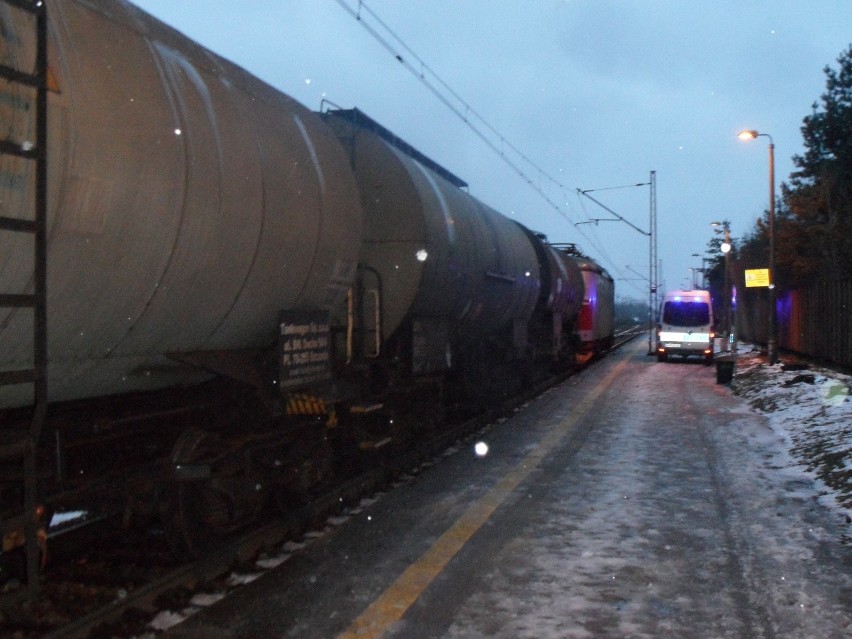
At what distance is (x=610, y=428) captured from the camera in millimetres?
11844

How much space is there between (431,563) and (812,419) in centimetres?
812

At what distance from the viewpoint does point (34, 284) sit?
340cm

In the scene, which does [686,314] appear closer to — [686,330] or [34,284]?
[686,330]

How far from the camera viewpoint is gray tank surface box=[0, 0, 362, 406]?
11.6 feet

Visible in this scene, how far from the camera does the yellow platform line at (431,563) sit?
14.8 ft

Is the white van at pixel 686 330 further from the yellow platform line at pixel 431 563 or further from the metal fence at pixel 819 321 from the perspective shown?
the yellow platform line at pixel 431 563

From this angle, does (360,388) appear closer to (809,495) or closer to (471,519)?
(471,519)

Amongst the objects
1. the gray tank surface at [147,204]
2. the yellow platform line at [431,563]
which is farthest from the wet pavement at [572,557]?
the gray tank surface at [147,204]

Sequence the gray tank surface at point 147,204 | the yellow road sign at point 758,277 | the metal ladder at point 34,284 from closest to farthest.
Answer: the metal ladder at point 34,284 < the gray tank surface at point 147,204 < the yellow road sign at point 758,277

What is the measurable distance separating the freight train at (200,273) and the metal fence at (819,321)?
15.2m

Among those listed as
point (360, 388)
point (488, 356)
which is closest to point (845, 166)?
point (488, 356)

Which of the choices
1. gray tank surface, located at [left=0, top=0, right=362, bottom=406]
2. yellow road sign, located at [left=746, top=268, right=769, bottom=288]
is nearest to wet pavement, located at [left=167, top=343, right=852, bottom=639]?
gray tank surface, located at [left=0, top=0, right=362, bottom=406]

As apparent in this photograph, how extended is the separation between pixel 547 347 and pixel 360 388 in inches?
444

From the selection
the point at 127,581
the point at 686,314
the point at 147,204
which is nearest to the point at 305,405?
the point at 127,581
